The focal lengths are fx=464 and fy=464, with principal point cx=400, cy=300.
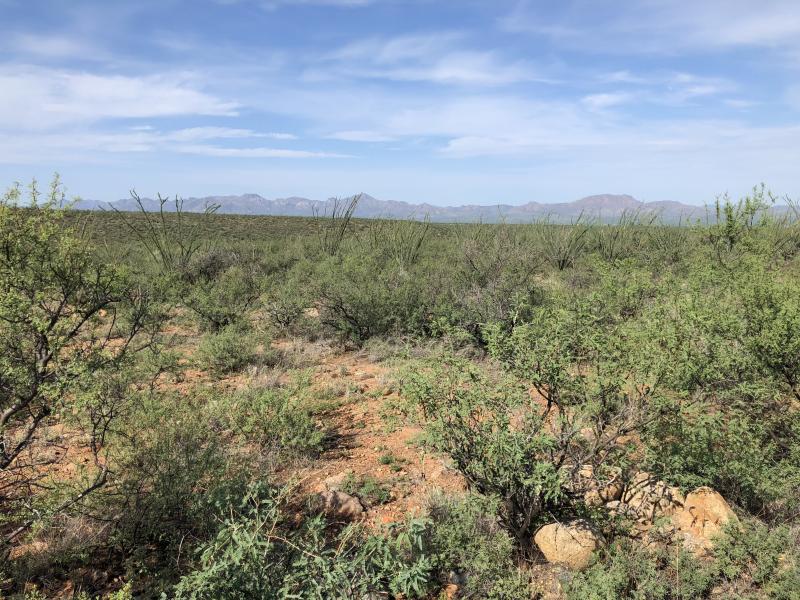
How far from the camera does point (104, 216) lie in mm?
46844

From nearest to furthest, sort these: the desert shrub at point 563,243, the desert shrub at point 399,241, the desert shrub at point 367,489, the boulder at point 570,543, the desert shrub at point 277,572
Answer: the desert shrub at point 277,572, the boulder at point 570,543, the desert shrub at point 367,489, the desert shrub at point 399,241, the desert shrub at point 563,243

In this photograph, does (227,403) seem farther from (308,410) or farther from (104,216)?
(104,216)

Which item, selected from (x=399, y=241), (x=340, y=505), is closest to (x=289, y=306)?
(x=399, y=241)

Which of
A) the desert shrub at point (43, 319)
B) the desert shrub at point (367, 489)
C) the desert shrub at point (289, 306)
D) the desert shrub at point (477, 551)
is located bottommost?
the desert shrub at point (367, 489)

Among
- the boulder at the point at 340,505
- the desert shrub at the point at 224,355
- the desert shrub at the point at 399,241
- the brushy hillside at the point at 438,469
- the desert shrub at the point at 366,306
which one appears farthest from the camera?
the desert shrub at the point at 399,241

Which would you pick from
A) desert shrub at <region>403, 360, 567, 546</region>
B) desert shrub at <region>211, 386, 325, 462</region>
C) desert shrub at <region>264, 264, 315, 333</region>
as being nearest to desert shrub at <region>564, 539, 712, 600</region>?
desert shrub at <region>403, 360, 567, 546</region>

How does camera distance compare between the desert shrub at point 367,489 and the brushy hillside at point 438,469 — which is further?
the desert shrub at point 367,489

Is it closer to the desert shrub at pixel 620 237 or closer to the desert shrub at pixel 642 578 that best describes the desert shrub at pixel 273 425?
the desert shrub at pixel 642 578

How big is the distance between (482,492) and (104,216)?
5336cm

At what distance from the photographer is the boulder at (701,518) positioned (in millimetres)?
3914

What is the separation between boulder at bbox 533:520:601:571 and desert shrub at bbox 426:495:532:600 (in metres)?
0.30

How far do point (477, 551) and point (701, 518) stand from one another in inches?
80.6

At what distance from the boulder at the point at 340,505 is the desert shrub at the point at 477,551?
87 cm

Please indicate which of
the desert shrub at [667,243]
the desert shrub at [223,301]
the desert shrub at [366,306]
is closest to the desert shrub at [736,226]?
the desert shrub at [667,243]
